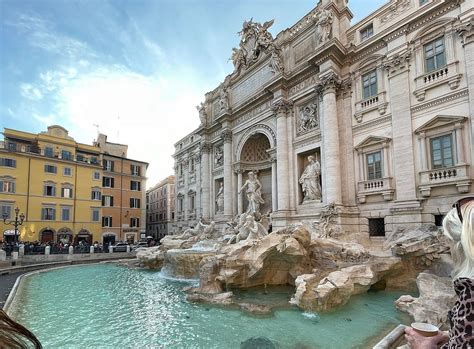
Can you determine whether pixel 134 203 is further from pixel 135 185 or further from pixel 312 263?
pixel 312 263

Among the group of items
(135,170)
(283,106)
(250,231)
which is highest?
(283,106)

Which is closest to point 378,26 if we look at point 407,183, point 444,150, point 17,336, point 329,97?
point 329,97

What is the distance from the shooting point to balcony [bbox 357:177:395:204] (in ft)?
44.2

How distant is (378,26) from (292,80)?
5.44 meters

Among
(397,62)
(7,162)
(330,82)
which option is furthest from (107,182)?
(397,62)

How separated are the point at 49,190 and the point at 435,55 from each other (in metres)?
34.5

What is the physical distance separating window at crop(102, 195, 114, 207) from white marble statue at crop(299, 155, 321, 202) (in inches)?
1045

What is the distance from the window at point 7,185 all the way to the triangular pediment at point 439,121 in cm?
3394

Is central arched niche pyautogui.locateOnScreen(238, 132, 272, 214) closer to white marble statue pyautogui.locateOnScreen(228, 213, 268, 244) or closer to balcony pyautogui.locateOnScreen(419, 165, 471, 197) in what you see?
white marble statue pyautogui.locateOnScreen(228, 213, 268, 244)

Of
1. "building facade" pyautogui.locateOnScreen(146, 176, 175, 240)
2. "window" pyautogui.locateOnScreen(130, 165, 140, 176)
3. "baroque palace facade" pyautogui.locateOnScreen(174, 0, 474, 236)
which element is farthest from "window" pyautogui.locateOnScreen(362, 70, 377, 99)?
"building facade" pyautogui.locateOnScreen(146, 176, 175, 240)

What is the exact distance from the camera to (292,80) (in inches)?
719

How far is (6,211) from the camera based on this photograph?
27.2 metres

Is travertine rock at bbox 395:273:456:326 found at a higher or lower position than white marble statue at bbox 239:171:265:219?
lower

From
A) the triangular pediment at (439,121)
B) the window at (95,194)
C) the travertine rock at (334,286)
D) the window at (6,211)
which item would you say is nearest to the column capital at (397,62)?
the triangular pediment at (439,121)
